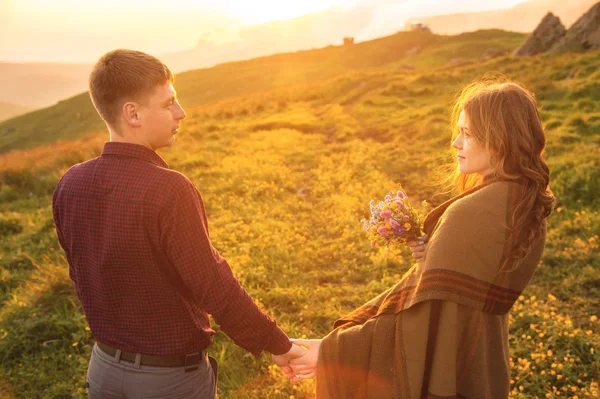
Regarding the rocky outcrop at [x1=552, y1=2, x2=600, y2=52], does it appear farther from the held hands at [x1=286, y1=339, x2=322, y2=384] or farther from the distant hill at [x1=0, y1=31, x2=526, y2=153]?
the held hands at [x1=286, y1=339, x2=322, y2=384]

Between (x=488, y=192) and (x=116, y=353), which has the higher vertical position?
(x=488, y=192)

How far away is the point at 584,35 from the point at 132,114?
37187 mm

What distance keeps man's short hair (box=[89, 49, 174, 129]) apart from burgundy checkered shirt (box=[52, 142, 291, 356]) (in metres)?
0.26

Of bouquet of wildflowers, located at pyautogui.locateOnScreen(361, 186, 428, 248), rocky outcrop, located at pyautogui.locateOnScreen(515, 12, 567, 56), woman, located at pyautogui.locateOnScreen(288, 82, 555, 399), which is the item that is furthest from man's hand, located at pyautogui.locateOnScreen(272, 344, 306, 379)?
rocky outcrop, located at pyautogui.locateOnScreen(515, 12, 567, 56)

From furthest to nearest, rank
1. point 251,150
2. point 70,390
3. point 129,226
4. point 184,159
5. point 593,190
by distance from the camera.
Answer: point 251,150
point 184,159
point 593,190
point 70,390
point 129,226

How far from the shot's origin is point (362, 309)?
10.9 feet

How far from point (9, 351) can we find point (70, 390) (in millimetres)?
1193

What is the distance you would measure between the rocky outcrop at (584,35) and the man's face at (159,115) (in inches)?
1386

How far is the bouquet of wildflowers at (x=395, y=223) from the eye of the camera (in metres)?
3.38

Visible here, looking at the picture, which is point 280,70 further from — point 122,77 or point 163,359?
point 163,359

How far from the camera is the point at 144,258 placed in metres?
2.43

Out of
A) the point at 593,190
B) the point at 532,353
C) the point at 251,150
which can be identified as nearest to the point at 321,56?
the point at 251,150

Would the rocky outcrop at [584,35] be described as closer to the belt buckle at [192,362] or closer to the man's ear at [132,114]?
the man's ear at [132,114]

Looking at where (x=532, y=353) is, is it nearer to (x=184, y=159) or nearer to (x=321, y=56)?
(x=184, y=159)
